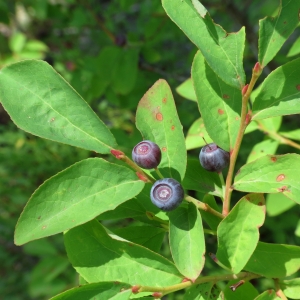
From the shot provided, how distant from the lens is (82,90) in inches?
90.4

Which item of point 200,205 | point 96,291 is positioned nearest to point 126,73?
point 200,205

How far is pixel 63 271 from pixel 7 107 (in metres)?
1.99

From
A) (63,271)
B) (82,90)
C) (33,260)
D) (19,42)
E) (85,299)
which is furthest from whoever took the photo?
(33,260)

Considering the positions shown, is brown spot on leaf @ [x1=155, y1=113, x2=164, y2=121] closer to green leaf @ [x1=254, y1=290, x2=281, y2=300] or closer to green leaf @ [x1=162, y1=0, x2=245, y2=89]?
green leaf @ [x1=162, y1=0, x2=245, y2=89]

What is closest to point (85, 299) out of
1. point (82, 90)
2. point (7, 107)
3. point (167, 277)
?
point (167, 277)

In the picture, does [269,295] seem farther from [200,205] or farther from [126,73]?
[126,73]

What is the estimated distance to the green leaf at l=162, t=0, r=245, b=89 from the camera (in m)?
0.77

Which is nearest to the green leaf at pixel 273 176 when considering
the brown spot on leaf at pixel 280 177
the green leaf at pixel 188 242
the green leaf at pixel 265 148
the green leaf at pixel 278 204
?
the brown spot on leaf at pixel 280 177

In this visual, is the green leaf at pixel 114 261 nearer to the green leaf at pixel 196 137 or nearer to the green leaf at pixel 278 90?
the green leaf at pixel 278 90

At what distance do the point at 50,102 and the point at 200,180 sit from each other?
338mm

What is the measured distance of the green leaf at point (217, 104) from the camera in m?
0.88

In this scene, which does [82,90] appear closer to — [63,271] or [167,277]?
[63,271]

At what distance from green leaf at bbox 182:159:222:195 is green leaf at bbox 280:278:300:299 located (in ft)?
0.75

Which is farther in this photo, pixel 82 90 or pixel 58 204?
pixel 82 90
